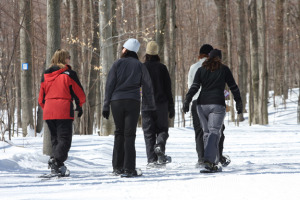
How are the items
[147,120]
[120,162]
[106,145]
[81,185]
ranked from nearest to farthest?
[81,185] → [120,162] → [147,120] → [106,145]

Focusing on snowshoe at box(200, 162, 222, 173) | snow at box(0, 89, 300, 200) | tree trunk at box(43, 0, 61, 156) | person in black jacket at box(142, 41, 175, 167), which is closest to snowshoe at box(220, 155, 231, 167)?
snow at box(0, 89, 300, 200)

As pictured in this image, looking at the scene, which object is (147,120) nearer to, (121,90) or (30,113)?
(121,90)

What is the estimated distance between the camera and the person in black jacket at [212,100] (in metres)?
6.61

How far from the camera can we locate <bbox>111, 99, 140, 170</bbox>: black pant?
6.18m

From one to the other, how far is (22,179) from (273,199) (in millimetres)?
3400

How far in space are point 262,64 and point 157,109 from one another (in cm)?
1578

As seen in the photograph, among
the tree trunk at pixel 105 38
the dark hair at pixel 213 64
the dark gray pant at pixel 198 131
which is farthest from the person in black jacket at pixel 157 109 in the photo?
the tree trunk at pixel 105 38

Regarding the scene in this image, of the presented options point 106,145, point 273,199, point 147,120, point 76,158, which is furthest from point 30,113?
point 273,199

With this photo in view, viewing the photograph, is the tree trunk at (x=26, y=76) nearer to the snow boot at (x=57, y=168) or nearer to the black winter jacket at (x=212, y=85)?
the snow boot at (x=57, y=168)

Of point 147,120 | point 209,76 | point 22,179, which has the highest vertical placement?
point 209,76

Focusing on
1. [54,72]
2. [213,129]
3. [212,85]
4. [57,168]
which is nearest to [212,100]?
[212,85]

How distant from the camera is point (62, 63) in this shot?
646 cm

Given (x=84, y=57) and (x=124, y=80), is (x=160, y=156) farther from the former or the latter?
(x=84, y=57)

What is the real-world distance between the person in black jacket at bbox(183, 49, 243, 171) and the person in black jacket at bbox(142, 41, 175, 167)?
0.91 metres
